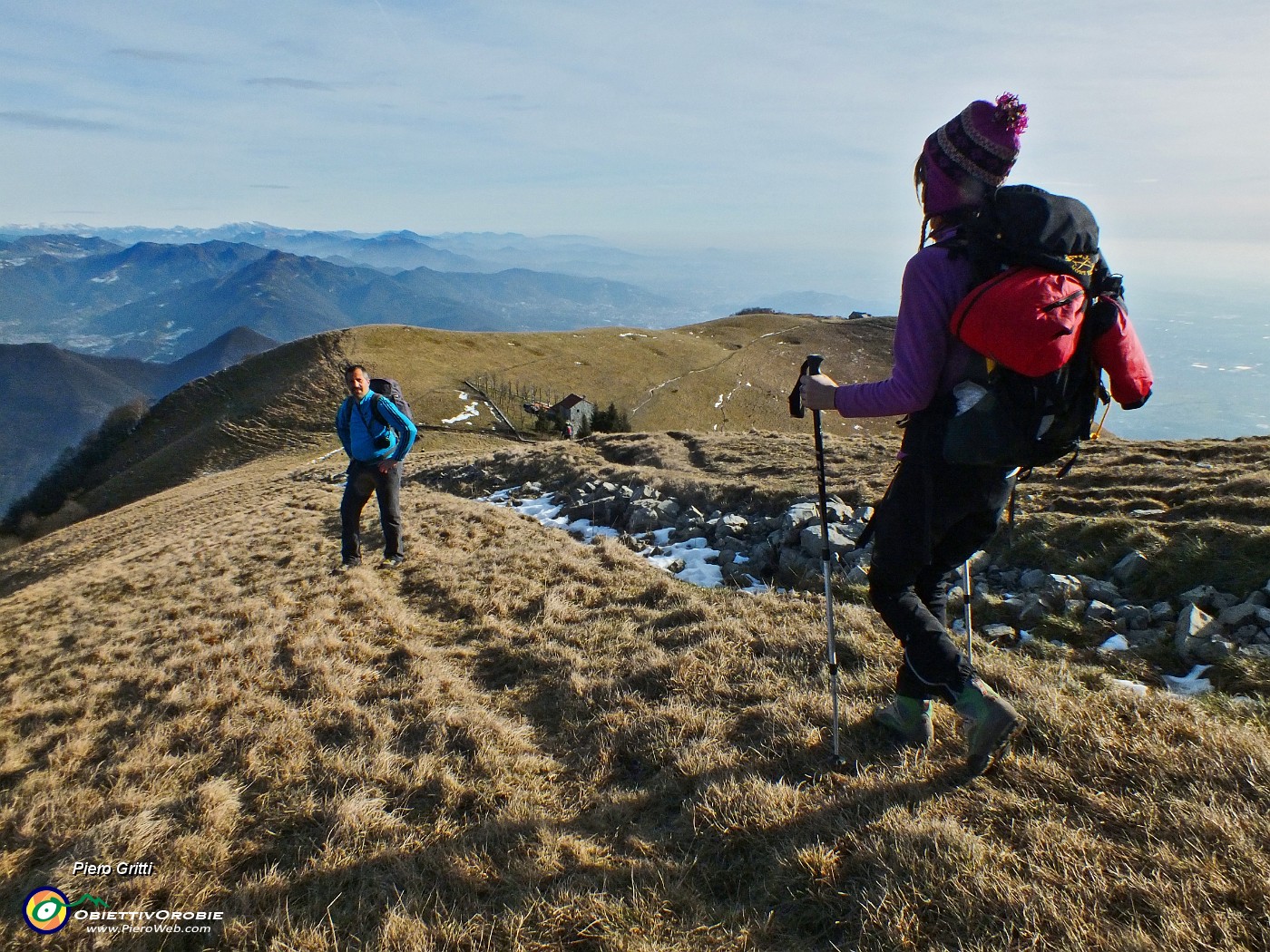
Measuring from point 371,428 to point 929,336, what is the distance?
9324 mm

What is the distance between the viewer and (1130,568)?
7223 millimetres

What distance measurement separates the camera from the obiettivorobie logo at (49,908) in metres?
3.56

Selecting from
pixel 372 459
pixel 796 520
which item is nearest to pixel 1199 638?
pixel 796 520

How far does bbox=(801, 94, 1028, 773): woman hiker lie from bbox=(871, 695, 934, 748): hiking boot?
24cm

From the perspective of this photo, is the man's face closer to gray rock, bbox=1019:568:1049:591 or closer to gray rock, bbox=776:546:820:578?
gray rock, bbox=776:546:820:578

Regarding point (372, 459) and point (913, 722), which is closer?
point (913, 722)

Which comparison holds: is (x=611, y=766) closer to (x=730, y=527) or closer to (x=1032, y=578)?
(x=1032, y=578)

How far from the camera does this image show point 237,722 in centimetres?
560

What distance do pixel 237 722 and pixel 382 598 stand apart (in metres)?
3.20

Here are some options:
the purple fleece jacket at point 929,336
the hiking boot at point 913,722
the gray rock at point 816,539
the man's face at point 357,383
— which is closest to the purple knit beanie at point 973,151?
the purple fleece jacket at point 929,336

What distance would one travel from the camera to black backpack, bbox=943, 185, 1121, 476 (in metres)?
3.09

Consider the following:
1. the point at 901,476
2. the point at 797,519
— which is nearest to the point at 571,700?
the point at 901,476

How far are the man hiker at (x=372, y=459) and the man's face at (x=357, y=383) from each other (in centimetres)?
2

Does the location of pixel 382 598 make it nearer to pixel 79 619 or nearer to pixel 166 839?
pixel 166 839
